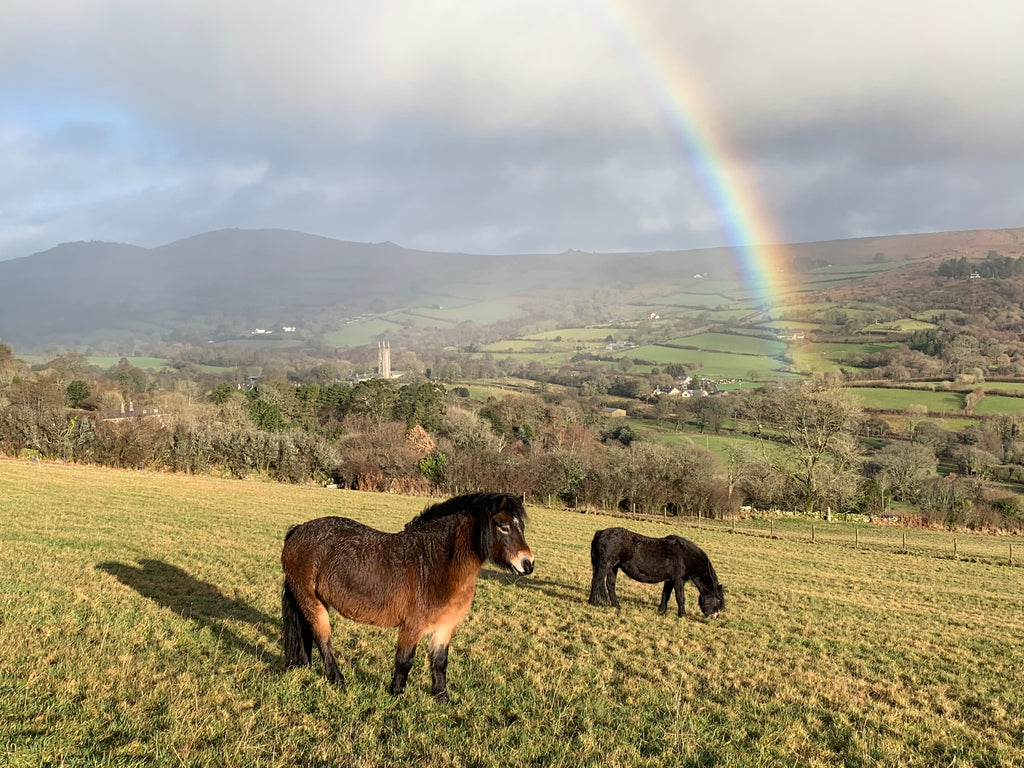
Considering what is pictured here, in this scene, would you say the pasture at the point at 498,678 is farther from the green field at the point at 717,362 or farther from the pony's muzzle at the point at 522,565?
the green field at the point at 717,362

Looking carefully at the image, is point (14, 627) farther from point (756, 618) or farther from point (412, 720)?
point (756, 618)

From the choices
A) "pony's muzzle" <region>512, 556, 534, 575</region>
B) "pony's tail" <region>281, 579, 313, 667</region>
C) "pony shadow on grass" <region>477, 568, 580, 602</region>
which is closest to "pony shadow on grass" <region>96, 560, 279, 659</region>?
"pony's tail" <region>281, 579, 313, 667</region>

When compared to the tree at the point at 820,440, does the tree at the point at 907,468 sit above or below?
below

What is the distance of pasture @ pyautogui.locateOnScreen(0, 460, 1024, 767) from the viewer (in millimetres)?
5336

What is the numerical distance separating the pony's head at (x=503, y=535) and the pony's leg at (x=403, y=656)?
116 cm

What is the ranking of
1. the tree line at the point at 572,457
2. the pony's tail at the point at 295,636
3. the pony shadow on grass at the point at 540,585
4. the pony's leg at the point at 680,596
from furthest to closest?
the tree line at the point at 572,457
the pony shadow on grass at the point at 540,585
the pony's leg at the point at 680,596
the pony's tail at the point at 295,636

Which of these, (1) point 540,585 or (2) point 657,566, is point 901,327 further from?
(2) point 657,566

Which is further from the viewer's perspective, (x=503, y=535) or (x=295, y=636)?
(x=295, y=636)

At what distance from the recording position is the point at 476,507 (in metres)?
6.59


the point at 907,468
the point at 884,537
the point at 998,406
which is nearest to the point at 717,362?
the point at 998,406

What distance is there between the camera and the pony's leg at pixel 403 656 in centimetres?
630

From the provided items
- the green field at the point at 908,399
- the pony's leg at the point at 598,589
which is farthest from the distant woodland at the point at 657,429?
the pony's leg at the point at 598,589

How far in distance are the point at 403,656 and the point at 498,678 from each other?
1.57m

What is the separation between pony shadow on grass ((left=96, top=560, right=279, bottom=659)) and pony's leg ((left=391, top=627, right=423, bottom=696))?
2.19m
